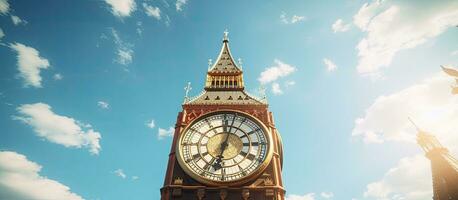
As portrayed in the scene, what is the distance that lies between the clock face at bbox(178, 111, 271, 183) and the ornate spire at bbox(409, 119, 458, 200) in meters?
12.6

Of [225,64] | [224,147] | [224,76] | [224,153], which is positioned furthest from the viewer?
[225,64]

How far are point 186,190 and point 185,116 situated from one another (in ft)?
14.3

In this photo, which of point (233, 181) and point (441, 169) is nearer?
point (233, 181)

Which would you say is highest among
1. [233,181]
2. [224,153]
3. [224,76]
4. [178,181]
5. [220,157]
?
[224,76]

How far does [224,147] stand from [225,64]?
9.46 meters

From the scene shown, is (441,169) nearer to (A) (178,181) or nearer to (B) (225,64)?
(B) (225,64)

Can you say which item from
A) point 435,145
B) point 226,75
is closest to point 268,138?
point 226,75

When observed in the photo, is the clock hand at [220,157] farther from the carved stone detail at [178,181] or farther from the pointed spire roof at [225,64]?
the pointed spire roof at [225,64]

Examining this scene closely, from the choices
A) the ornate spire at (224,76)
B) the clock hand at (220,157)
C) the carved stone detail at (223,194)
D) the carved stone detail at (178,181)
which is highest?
the ornate spire at (224,76)

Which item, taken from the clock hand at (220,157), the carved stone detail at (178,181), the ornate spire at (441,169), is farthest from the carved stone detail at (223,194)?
the ornate spire at (441,169)

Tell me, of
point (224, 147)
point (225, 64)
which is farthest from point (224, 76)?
point (224, 147)

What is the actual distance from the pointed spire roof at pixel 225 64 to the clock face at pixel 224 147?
249 inches

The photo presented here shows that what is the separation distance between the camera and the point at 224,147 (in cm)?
1334

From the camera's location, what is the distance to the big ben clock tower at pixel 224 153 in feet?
38.8
